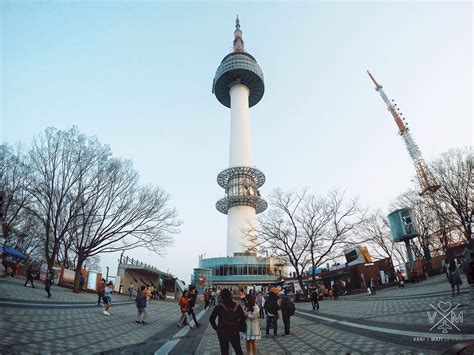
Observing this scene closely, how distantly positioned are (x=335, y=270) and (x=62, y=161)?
32.2 meters

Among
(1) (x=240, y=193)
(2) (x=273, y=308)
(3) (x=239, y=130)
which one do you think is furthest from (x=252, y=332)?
(3) (x=239, y=130)

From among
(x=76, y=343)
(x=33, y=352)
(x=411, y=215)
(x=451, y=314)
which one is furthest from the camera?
(x=411, y=215)

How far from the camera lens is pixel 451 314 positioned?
26.6 ft

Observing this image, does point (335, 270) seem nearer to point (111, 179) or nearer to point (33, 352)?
point (111, 179)

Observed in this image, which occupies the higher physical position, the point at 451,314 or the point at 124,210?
the point at 124,210

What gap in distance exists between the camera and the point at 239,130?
240 ft

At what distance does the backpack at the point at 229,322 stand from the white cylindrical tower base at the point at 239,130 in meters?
62.8

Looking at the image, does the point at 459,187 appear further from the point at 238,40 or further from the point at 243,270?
the point at 238,40

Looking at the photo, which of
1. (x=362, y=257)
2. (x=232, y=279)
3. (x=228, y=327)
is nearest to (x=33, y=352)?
(x=228, y=327)

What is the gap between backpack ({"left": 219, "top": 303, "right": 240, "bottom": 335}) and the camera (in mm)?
4844

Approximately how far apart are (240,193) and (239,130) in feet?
64.3

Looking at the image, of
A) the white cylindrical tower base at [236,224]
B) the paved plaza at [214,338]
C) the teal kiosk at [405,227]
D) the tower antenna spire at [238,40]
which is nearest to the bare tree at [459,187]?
the teal kiosk at [405,227]

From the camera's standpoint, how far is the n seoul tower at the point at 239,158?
64562 mm

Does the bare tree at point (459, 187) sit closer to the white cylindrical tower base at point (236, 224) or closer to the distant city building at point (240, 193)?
the distant city building at point (240, 193)
